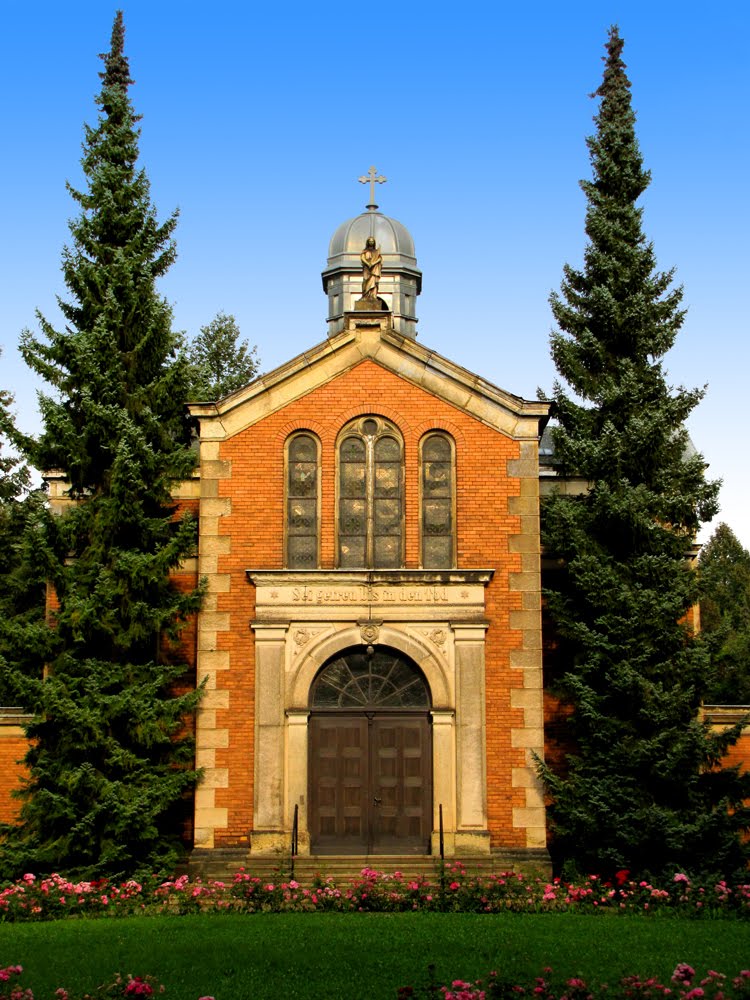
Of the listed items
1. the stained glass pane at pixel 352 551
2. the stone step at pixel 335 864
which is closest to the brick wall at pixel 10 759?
the stone step at pixel 335 864

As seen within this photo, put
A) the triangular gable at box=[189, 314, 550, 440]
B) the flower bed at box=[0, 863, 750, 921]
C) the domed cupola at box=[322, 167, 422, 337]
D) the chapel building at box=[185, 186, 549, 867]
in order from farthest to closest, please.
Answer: the domed cupola at box=[322, 167, 422, 337] → the triangular gable at box=[189, 314, 550, 440] → the chapel building at box=[185, 186, 549, 867] → the flower bed at box=[0, 863, 750, 921]

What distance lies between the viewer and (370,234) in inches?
1448

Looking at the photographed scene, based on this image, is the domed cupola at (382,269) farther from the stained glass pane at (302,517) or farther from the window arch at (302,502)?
the stained glass pane at (302,517)

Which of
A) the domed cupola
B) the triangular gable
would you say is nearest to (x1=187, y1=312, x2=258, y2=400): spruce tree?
the domed cupola

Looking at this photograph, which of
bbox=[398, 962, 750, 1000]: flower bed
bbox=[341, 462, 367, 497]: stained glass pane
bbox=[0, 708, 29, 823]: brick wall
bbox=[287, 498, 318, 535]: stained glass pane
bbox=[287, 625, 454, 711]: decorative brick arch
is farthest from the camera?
bbox=[0, 708, 29, 823]: brick wall

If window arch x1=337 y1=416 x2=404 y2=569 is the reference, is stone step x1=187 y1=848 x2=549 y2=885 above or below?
below

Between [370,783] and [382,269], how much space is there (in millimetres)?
20222

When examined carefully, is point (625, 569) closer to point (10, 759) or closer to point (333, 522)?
point (333, 522)

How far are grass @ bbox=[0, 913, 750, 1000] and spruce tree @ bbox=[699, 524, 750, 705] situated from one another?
177 inches

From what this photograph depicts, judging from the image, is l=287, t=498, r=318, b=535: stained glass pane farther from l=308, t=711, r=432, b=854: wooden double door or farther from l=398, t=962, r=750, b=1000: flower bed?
l=398, t=962, r=750, b=1000: flower bed

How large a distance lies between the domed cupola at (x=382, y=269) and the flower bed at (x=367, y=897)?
70.6 ft

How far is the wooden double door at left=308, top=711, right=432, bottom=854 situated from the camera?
1939 cm

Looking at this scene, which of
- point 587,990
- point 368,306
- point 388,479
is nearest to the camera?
point 587,990

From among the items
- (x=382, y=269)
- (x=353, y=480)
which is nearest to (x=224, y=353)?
(x=382, y=269)
